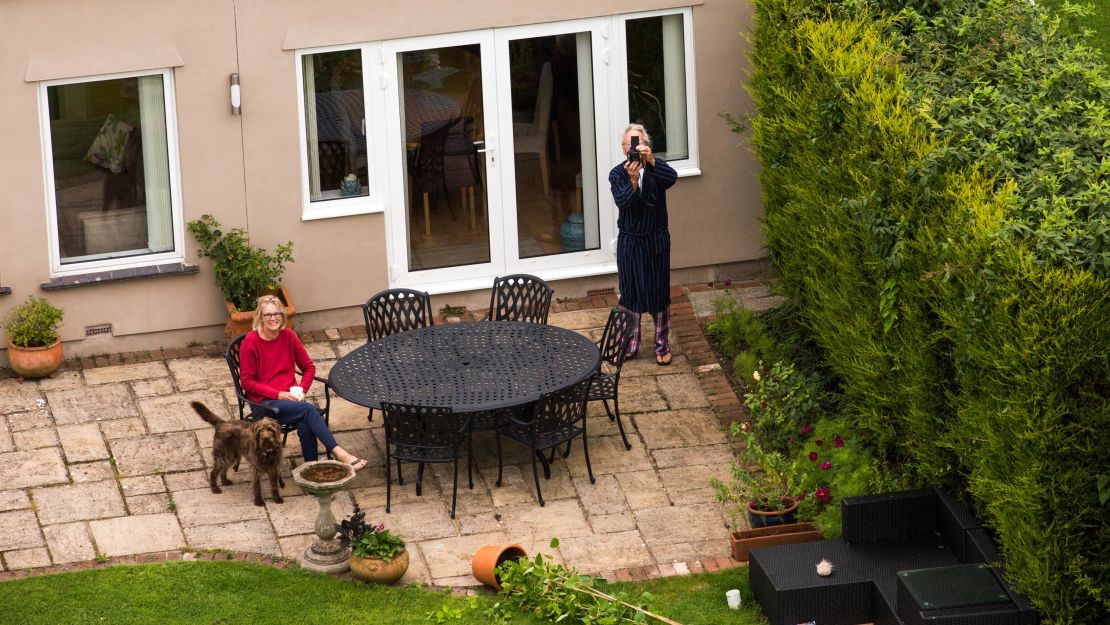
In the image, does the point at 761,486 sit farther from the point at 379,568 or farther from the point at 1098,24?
the point at 1098,24

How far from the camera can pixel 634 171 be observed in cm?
1406

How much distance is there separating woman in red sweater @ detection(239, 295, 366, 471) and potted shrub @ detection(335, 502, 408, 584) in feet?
4.11

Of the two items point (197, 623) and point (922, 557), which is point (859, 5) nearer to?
point (922, 557)

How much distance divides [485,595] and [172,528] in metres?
2.41

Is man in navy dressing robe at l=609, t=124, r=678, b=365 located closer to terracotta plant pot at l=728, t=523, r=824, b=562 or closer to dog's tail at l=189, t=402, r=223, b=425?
terracotta plant pot at l=728, t=523, r=824, b=562

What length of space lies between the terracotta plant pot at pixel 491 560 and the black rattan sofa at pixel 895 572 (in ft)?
5.26

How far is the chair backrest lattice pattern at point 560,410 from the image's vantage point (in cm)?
1239

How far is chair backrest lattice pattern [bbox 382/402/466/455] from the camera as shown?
39.4ft

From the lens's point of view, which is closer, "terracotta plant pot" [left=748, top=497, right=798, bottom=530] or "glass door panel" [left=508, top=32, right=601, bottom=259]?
"terracotta plant pot" [left=748, top=497, right=798, bottom=530]

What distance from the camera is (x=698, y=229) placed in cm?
1616

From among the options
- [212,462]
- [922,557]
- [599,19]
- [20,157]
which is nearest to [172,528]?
[212,462]

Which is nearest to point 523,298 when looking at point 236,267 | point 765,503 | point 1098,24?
point 236,267

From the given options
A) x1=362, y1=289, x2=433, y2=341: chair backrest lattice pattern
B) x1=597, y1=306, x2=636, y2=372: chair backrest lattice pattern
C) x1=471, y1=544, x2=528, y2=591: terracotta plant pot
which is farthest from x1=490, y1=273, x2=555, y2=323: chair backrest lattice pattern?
x1=471, y1=544, x2=528, y2=591: terracotta plant pot

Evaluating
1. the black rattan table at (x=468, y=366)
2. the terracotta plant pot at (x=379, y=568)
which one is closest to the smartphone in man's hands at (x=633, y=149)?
the black rattan table at (x=468, y=366)
